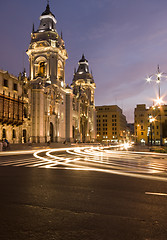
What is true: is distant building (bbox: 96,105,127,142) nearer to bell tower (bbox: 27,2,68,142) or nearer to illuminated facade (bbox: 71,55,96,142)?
illuminated facade (bbox: 71,55,96,142)

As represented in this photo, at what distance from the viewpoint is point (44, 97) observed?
2170 inches

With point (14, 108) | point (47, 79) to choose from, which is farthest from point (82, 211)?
point (47, 79)

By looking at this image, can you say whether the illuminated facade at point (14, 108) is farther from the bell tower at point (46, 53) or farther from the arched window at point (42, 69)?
the arched window at point (42, 69)

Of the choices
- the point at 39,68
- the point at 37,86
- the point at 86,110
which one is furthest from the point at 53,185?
the point at 86,110

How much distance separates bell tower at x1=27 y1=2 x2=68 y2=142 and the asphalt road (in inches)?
1819

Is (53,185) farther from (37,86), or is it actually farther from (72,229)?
(37,86)

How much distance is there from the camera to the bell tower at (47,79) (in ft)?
173

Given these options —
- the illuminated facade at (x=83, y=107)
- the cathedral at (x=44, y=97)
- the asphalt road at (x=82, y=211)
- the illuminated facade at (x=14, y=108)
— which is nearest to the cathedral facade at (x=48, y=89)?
the cathedral at (x=44, y=97)

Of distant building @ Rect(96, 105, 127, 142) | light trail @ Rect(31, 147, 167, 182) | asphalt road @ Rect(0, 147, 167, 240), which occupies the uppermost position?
distant building @ Rect(96, 105, 127, 142)

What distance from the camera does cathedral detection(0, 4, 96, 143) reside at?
4596 centimetres

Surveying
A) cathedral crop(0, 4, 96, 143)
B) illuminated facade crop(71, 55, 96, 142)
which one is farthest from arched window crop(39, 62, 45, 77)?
illuminated facade crop(71, 55, 96, 142)

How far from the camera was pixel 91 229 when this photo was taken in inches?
153

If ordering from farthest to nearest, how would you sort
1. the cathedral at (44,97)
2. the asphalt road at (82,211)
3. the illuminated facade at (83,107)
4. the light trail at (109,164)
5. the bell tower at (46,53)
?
the illuminated facade at (83,107)
the bell tower at (46,53)
the cathedral at (44,97)
the light trail at (109,164)
the asphalt road at (82,211)

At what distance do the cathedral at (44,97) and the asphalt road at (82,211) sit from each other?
35.0 meters
